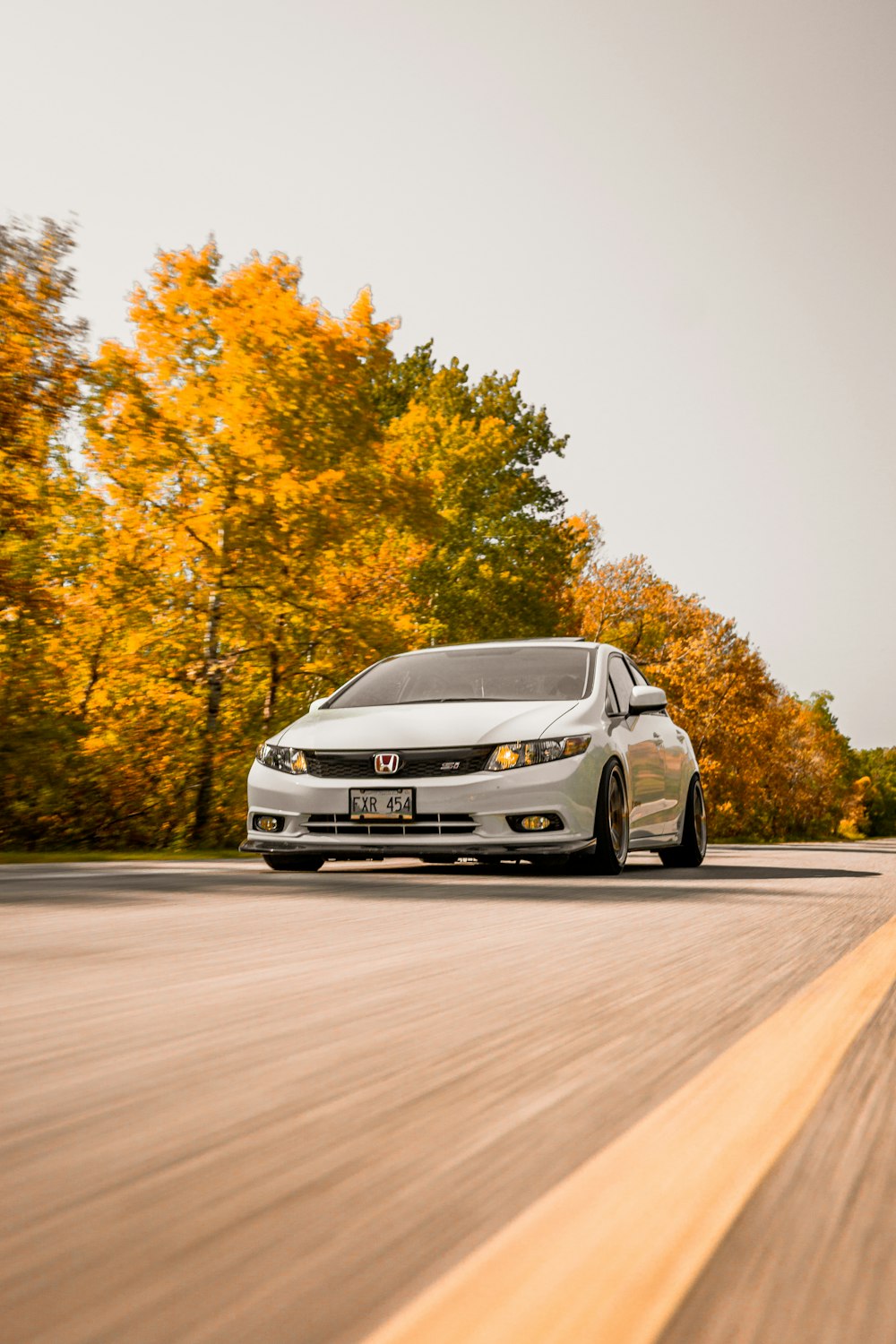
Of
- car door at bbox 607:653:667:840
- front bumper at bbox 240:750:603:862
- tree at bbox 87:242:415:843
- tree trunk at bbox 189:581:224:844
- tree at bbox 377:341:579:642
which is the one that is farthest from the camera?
tree at bbox 377:341:579:642

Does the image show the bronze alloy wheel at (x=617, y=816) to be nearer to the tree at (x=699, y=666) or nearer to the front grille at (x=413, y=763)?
the front grille at (x=413, y=763)

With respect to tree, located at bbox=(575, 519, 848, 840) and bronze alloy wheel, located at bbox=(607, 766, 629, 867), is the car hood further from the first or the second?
tree, located at bbox=(575, 519, 848, 840)

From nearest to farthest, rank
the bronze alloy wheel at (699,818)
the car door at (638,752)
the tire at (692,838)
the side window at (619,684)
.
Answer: the car door at (638,752)
the side window at (619,684)
the tire at (692,838)
the bronze alloy wheel at (699,818)

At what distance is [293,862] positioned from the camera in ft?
37.1

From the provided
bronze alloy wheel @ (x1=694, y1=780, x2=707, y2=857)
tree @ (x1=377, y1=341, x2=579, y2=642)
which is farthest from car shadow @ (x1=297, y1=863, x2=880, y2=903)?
tree @ (x1=377, y1=341, x2=579, y2=642)

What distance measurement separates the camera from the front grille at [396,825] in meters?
10.2

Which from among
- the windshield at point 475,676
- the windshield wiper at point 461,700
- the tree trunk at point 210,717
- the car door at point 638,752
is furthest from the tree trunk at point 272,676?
the windshield wiper at point 461,700

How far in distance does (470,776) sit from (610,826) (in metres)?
1.09

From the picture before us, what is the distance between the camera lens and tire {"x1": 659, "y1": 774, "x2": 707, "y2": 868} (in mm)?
13312

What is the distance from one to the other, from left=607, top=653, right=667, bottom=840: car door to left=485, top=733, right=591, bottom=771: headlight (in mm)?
697

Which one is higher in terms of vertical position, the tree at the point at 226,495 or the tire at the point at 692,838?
the tree at the point at 226,495

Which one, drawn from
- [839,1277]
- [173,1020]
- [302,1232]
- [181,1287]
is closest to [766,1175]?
[839,1277]

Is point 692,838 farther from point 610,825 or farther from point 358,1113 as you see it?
point 358,1113

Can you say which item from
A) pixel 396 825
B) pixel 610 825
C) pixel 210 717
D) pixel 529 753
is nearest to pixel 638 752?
pixel 610 825
